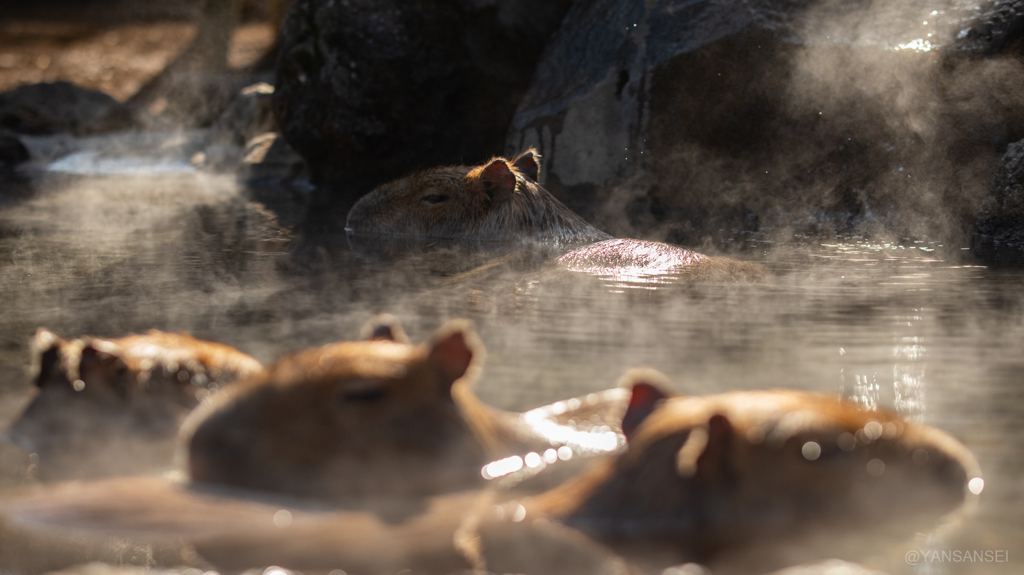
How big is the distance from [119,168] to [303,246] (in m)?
11.0

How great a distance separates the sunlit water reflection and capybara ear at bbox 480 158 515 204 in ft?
4.90

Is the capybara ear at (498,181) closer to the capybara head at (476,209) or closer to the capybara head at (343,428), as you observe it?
the capybara head at (476,209)

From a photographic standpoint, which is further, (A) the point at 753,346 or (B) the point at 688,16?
(B) the point at 688,16

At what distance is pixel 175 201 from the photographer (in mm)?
11258

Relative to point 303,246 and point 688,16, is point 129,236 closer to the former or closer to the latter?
point 303,246

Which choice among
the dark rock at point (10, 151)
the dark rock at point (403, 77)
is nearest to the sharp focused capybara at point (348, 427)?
the dark rock at point (403, 77)

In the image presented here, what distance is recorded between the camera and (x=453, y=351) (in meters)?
2.29

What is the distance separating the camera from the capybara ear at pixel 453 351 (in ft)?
7.49

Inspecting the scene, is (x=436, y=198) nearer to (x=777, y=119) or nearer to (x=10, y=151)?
(x=777, y=119)

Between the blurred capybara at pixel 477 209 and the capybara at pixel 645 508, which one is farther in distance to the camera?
the blurred capybara at pixel 477 209

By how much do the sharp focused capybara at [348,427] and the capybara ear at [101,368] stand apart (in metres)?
0.48

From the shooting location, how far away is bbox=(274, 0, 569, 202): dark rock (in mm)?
11766

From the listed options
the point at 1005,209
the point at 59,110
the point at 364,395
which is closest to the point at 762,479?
the point at 364,395

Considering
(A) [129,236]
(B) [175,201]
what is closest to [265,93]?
(B) [175,201]
